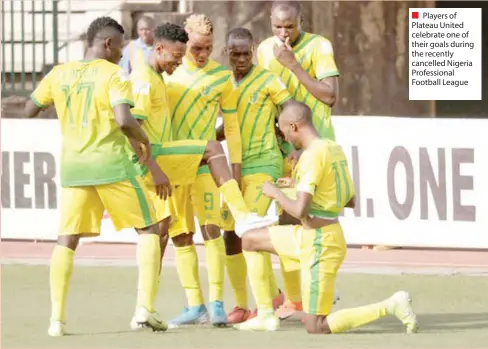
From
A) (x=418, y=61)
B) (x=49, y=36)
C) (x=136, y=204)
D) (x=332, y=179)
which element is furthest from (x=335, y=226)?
(x=49, y=36)

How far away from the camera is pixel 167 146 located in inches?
454

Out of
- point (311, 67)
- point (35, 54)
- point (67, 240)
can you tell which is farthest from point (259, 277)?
point (35, 54)

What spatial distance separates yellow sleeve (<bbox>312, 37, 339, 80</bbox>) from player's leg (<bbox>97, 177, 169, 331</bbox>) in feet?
5.26

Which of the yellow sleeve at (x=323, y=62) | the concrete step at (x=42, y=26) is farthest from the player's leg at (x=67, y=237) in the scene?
the concrete step at (x=42, y=26)

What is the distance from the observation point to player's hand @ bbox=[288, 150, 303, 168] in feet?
39.3

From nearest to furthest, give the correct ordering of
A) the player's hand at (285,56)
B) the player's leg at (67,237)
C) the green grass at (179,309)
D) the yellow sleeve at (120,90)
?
the green grass at (179,309) → the yellow sleeve at (120,90) → the player's leg at (67,237) → the player's hand at (285,56)

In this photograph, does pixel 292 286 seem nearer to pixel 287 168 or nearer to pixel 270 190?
pixel 287 168

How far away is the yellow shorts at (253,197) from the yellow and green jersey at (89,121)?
3.24 feet

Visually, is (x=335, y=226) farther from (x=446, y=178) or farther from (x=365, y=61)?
(x=365, y=61)

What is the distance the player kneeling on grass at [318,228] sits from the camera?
35.6 feet

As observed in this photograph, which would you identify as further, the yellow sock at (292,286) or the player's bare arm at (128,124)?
the yellow sock at (292,286)

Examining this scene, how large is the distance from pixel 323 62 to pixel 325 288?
1.82 meters

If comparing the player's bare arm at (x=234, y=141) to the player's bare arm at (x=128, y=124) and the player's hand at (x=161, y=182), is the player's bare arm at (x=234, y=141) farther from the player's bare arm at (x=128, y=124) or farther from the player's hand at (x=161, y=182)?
the player's bare arm at (x=128, y=124)

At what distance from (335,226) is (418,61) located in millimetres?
9905
